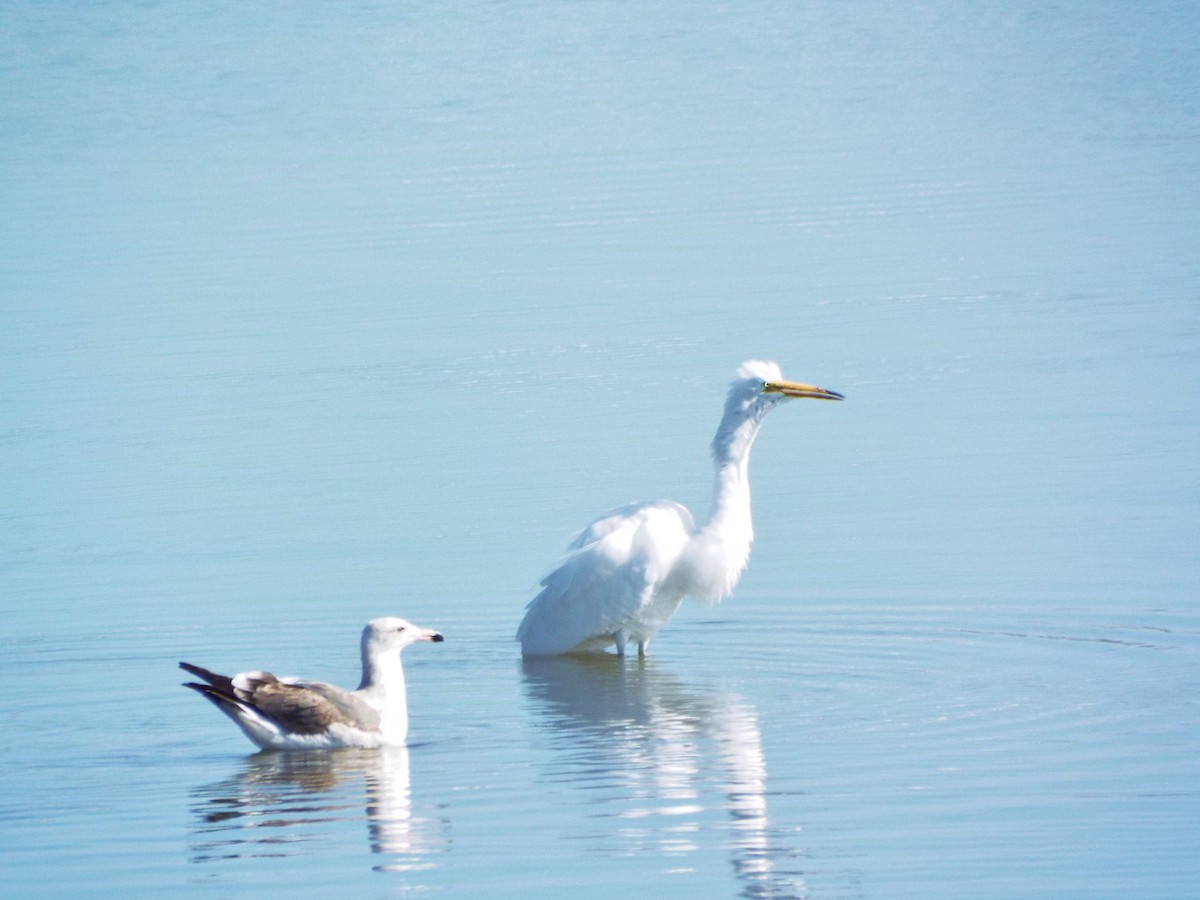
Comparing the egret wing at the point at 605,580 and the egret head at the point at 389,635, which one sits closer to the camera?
the egret head at the point at 389,635

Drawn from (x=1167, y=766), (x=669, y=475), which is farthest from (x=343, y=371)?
(x=1167, y=766)

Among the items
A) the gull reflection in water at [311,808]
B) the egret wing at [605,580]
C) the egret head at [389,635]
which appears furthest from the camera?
the egret wing at [605,580]

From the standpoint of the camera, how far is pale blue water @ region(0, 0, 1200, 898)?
27.2 ft

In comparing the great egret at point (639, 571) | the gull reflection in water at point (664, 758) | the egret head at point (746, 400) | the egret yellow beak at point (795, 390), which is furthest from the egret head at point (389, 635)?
the egret yellow beak at point (795, 390)

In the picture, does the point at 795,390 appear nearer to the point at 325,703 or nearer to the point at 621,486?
the point at 621,486

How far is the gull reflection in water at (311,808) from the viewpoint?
Result: 813cm

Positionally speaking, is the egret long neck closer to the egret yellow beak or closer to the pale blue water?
the egret yellow beak

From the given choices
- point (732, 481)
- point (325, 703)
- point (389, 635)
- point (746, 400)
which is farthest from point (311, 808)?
point (746, 400)

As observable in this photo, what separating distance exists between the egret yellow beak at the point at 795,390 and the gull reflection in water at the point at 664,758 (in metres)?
1.58

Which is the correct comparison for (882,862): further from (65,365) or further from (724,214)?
(724,214)

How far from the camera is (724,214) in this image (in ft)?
73.4

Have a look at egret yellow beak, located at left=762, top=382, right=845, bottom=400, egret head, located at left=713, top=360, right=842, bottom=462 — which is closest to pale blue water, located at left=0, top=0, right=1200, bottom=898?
egret head, located at left=713, top=360, right=842, bottom=462

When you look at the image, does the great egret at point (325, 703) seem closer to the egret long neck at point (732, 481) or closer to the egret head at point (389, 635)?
the egret head at point (389, 635)

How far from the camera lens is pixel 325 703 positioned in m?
9.67
